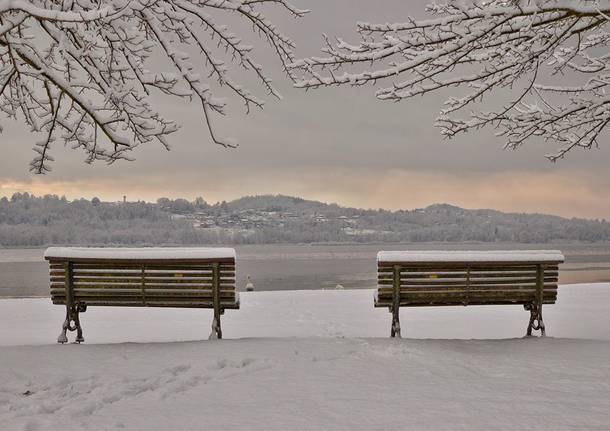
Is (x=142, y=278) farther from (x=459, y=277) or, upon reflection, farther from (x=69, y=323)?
(x=459, y=277)

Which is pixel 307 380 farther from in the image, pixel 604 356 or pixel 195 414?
pixel 604 356

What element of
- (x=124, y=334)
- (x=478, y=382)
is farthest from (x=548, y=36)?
(x=124, y=334)

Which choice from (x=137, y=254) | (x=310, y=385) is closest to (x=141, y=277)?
(x=137, y=254)

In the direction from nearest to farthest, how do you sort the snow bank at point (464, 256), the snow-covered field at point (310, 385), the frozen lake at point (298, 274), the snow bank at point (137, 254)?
the snow-covered field at point (310, 385) < the snow bank at point (137, 254) < the snow bank at point (464, 256) < the frozen lake at point (298, 274)

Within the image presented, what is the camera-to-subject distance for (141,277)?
283 inches

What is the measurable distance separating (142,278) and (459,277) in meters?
4.29

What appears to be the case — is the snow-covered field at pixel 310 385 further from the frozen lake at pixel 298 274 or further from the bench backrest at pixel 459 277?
the frozen lake at pixel 298 274

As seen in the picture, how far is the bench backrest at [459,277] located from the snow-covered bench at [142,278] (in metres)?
2.18

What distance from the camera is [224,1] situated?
5629 mm

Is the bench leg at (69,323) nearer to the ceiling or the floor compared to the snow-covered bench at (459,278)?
nearer to the floor

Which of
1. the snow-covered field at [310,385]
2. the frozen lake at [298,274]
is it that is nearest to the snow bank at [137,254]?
the snow-covered field at [310,385]

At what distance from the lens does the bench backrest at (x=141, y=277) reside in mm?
7109

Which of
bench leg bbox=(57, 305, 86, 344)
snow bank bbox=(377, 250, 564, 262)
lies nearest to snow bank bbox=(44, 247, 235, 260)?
bench leg bbox=(57, 305, 86, 344)

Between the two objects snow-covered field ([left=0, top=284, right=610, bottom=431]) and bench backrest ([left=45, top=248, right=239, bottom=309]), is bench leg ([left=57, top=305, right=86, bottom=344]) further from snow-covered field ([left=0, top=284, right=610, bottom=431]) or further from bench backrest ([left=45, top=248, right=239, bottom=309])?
snow-covered field ([left=0, top=284, right=610, bottom=431])
